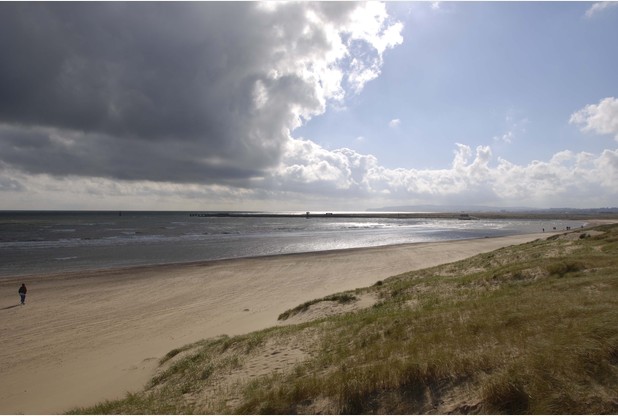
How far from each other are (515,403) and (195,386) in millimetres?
7807

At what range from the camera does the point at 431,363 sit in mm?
7898

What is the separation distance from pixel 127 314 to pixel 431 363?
19.6 metres

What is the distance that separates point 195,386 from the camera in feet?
31.4

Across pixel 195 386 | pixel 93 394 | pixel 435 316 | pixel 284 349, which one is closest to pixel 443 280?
pixel 435 316

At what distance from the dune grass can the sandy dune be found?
277cm

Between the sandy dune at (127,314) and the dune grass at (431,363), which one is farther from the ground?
the dune grass at (431,363)

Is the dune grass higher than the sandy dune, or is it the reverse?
the dune grass

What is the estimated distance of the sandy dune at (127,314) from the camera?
12.4 meters

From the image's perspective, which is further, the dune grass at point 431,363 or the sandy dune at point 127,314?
the sandy dune at point 127,314

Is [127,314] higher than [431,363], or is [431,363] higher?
[431,363]

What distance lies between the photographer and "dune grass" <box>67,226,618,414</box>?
6.62 metres

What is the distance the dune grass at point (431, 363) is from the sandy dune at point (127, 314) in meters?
2.77

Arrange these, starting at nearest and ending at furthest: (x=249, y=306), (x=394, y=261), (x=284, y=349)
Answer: (x=284, y=349) → (x=249, y=306) → (x=394, y=261)

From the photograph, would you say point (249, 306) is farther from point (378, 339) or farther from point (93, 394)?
point (378, 339)
